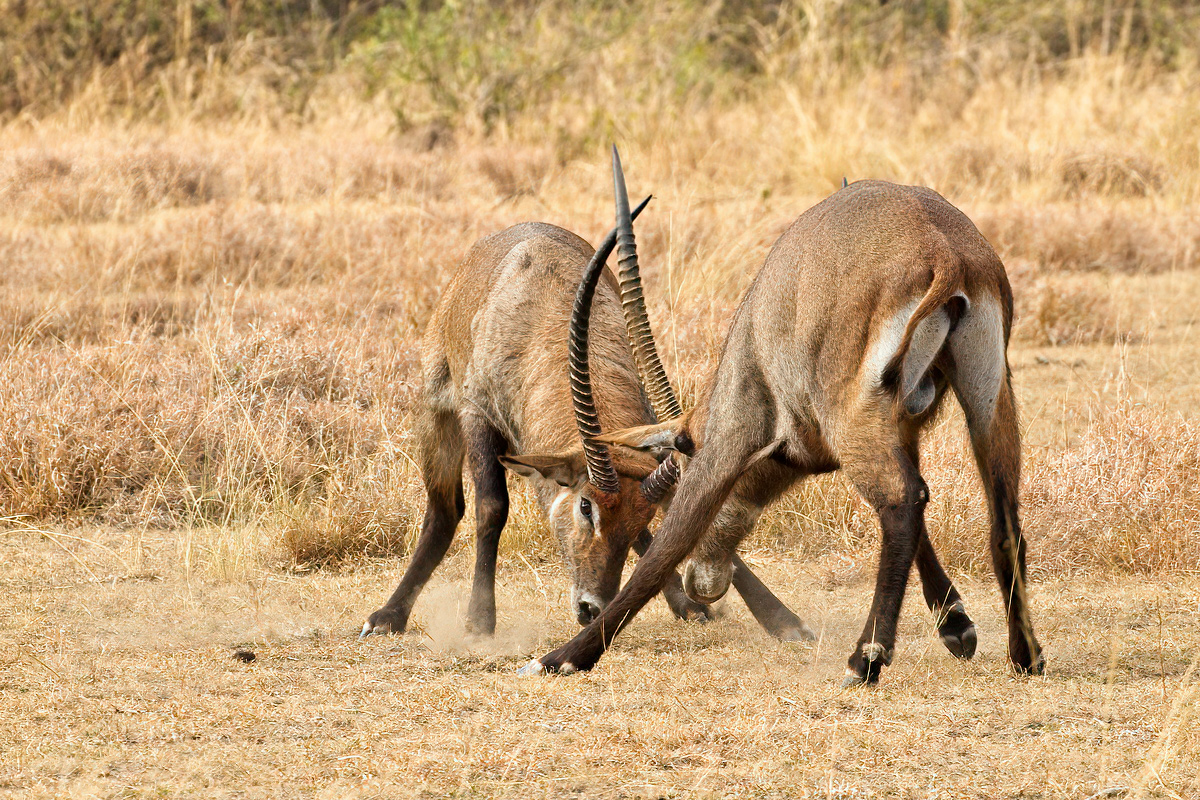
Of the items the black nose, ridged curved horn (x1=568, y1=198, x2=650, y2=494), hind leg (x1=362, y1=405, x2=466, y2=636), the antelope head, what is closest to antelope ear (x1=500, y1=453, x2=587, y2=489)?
the antelope head

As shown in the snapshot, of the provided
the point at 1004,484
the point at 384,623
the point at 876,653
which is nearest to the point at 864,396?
the point at 1004,484

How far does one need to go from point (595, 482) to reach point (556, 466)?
22cm

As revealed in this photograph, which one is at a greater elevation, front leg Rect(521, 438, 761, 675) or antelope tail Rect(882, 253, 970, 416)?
antelope tail Rect(882, 253, 970, 416)

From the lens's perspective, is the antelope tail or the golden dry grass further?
the antelope tail

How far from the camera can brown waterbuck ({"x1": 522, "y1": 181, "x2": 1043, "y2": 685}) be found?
3.88 m

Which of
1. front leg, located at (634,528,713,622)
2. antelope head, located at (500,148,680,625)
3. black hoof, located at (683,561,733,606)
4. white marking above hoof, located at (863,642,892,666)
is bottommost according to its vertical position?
front leg, located at (634,528,713,622)

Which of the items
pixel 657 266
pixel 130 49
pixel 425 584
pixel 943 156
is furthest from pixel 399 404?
pixel 130 49

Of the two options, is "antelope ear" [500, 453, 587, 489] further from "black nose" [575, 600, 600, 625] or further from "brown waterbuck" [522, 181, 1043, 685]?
"black nose" [575, 600, 600, 625]

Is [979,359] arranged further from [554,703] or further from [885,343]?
[554,703]

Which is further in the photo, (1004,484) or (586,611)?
(586,611)

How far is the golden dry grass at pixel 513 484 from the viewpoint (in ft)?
12.1

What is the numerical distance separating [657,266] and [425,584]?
4.92m

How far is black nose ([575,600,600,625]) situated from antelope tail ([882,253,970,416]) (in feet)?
4.41

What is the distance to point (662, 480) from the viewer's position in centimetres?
465
